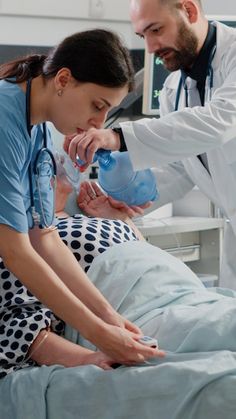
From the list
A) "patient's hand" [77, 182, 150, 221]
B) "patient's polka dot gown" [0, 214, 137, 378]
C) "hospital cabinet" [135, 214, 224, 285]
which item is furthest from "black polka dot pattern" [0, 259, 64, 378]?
"hospital cabinet" [135, 214, 224, 285]

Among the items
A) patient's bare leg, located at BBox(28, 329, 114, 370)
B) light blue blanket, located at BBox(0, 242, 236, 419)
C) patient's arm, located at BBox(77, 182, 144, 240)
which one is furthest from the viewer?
patient's arm, located at BBox(77, 182, 144, 240)

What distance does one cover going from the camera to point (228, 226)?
2.78 m

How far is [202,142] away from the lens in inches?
91.1

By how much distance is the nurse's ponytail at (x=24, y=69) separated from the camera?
184 cm

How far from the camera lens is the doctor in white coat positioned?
2266mm

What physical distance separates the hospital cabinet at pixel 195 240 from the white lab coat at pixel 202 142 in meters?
0.30

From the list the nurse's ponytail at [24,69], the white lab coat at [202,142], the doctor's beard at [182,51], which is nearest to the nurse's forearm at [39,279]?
the nurse's ponytail at [24,69]

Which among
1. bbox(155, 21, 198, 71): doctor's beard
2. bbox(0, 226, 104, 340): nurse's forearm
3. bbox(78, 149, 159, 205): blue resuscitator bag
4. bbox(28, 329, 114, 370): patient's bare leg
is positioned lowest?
bbox(28, 329, 114, 370): patient's bare leg

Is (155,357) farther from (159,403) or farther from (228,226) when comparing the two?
(228,226)

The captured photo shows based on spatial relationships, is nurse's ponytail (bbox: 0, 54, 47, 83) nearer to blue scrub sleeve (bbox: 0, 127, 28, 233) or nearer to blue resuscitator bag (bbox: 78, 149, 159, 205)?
blue scrub sleeve (bbox: 0, 127, 28, 233)

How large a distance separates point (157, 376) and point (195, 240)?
1.70 m

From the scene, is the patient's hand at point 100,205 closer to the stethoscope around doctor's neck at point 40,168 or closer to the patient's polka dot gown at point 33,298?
the patient's polka dot gown at point 33,298

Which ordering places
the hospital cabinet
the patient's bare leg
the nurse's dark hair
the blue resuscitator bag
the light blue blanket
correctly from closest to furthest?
the light blue blanket → the nurse's dark hair → the patient's bare leg → the blue resuscitator bag → the hospital cabinet

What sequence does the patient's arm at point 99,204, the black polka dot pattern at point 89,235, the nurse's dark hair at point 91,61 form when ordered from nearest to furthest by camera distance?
1. the nurse's dark hair at point 91,61
2. the black polka dot pattern at point 89,235
3. the patient's arm at point 99,204
